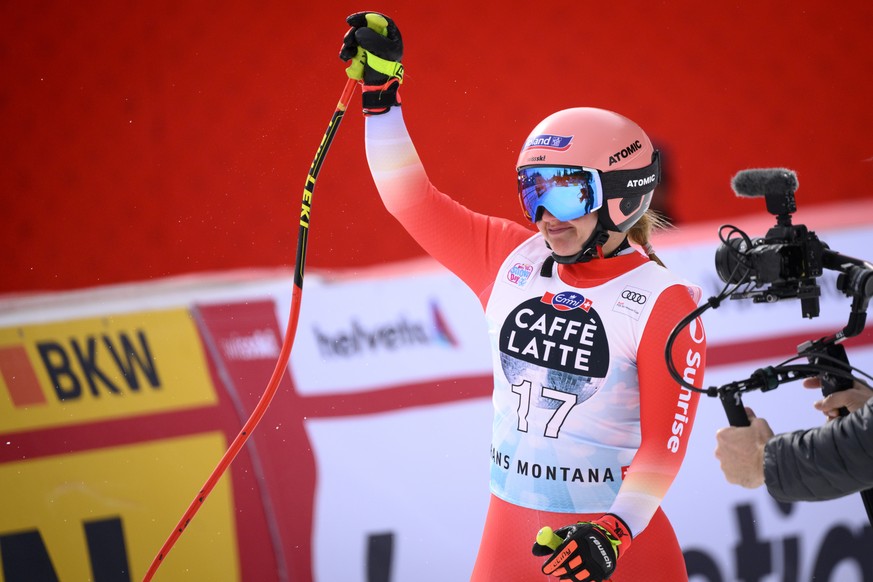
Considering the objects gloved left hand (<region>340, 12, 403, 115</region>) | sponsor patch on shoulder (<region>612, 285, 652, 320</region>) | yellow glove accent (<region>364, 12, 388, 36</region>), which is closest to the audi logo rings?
sponsor patch on shoulder (<region>612, 285, 652, 320</region>)

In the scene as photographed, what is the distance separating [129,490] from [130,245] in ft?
3.09

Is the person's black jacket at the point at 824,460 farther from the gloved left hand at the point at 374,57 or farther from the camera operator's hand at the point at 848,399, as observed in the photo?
the gloved left hand at the point at 374,57

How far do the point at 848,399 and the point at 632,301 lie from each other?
0.56 m

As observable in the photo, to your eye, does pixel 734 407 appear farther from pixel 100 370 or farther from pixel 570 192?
pixel 100 370

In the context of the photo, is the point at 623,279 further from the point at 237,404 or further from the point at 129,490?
the point at 129,490

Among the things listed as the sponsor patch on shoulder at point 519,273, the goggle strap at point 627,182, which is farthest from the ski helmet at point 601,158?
the sponsor patch on shoulder at point 519,273

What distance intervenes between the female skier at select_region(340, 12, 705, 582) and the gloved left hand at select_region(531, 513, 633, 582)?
0.17m

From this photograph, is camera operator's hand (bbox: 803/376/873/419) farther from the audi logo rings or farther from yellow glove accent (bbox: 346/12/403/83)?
yellow glove accent (bbox: 346/12/403/83)

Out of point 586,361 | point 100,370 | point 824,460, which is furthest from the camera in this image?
point 100,370

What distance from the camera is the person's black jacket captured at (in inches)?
77.9

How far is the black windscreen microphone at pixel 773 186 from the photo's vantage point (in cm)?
230

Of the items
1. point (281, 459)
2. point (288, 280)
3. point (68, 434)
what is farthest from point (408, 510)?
point (68, 434)

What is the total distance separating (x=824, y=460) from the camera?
6.58 feet

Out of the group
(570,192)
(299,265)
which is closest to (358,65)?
(299,265)
